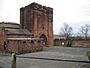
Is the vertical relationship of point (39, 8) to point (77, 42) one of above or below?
above

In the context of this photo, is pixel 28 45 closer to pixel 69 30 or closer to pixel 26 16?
pixel 26 16

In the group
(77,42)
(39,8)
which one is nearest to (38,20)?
(39,8)

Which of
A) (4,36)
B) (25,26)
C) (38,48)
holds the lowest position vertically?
(38,48)

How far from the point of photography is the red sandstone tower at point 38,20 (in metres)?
40.6

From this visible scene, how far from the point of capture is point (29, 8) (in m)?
41.2

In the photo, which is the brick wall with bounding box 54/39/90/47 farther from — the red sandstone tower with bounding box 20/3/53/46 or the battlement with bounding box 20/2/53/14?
the battlement with bounding box 20/2/53/14

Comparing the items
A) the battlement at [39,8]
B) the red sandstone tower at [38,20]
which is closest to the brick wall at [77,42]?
the red sandstone tower at [38,20]

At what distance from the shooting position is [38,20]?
137 ft

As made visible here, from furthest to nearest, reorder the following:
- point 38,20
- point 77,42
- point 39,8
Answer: point 77,42
point 39,8
point 38,20

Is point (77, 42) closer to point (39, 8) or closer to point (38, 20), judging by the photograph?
point (38, 20)

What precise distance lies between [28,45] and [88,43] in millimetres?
20138

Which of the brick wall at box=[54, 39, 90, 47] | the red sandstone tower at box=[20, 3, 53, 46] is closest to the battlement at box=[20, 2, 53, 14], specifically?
the red sandstone tower at box=[20, 3, 53, 46]

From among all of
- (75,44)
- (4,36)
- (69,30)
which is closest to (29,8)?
(4,36)

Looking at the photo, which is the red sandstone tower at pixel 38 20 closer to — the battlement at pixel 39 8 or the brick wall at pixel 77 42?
the battlement at pixel 39 8
